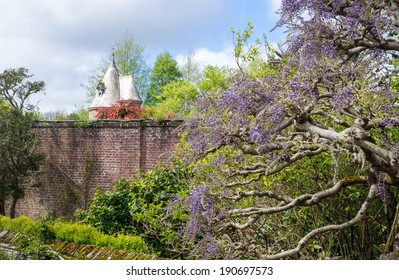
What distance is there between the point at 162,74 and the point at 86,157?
2065 centimetres

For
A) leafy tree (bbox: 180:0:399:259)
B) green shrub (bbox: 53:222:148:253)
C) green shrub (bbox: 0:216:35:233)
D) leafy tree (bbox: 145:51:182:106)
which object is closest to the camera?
leafy tree (bbox: 180:0:399:259)

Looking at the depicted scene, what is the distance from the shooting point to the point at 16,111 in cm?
1620

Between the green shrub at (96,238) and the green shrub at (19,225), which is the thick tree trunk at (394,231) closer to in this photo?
the green shrub at (96,238)

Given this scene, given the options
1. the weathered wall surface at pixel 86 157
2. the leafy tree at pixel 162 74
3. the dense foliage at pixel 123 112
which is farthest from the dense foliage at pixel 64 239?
the leafy tree at pixel 162 74

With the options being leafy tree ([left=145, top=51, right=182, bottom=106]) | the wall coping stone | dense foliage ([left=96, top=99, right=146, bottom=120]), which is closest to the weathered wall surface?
the wall coping stone

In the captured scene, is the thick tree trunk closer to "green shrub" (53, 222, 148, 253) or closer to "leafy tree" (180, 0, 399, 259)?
"leafy tree" (180, 0, 399, 259)

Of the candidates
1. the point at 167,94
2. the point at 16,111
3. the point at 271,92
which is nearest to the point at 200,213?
the point at 271,92

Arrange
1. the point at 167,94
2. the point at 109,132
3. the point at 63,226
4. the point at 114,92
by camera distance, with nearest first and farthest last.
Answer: the point at 63,226
the point at 109,132
the point at 114,92
the point at 167,94

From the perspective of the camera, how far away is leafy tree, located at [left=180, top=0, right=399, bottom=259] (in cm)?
443

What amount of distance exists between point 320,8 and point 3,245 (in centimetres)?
588

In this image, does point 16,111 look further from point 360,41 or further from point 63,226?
point 360,41

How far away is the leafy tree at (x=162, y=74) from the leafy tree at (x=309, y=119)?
99.7 ft

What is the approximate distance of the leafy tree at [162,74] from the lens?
36.3 meters

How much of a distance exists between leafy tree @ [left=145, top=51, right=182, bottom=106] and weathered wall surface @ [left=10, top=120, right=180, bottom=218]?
64.1 feet
